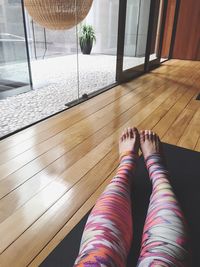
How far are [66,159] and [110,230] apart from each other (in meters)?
0.82

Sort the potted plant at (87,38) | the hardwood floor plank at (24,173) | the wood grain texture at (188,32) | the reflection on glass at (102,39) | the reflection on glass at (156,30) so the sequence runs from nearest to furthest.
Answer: the hardwood floor plank at (24,173)
the reflection on glass at (102,39)
the reflection on glass at (156,30)
the potted plant at (87,38)
the wood grain texture at (188,32)

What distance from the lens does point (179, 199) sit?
110 cm

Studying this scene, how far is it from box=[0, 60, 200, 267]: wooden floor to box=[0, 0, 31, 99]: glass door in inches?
32.2

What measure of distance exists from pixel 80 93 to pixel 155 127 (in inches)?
45.2

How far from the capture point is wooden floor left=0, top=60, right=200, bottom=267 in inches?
37.9

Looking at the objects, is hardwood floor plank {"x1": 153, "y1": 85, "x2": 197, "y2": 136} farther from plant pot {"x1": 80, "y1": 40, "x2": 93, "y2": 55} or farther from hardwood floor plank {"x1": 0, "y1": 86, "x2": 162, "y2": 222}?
plant pot {"x1": 80, "y1": 40, "x2": 93, "y2": 55}

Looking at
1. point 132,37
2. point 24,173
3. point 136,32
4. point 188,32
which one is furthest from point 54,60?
point 188,32

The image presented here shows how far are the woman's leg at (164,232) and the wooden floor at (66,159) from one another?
1.23 ft

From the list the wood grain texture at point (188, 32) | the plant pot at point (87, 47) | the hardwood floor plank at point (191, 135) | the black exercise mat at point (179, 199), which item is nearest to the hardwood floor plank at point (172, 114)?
the hardwood floor plank at point (191, 135)

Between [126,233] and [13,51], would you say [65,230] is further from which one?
[13,51]

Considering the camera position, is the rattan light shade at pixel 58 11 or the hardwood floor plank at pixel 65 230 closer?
the hardwood floor plank at pixel 65 230

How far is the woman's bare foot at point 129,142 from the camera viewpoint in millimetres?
1218

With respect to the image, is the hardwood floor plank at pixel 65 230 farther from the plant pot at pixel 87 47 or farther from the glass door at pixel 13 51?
the plant pot at pixel 87 47

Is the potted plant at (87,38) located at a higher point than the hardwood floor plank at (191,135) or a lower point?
higher
